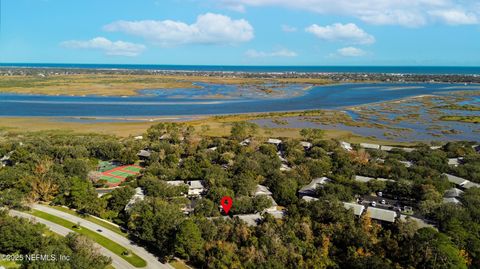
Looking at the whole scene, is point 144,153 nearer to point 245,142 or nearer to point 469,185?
point 245,142

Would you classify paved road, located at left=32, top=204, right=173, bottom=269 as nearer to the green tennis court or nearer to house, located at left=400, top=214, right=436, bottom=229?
the green tennis court

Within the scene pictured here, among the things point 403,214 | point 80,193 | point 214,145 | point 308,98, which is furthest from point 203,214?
point 308,98

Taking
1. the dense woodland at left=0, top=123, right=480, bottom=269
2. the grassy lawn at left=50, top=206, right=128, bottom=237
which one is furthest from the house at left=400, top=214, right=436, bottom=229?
the grassy lawn at left=50, top=206, right=128, bottom=237

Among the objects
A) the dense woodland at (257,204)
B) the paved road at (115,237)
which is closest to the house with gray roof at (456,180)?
the dense woodland at (257,204)

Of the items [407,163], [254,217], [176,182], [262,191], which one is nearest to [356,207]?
[254,217]

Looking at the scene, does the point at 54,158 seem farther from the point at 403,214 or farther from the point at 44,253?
the point at 403,214

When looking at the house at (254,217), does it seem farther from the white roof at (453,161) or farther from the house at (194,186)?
the white roof at (453,161)

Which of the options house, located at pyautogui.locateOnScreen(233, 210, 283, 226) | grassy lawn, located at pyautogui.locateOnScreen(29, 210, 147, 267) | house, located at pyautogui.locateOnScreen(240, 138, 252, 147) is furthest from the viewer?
house, located at pyautogui.locateOnScreen(240, 138, 252, 147)
